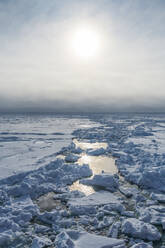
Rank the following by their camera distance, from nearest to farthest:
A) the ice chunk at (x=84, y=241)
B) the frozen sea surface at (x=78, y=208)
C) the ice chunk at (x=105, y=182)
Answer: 1. the ice chunk at (x=84, y=241)
2. the frozen sea surface at (x=78, y=208)
3. the ice chunk at (x=105, y=182)

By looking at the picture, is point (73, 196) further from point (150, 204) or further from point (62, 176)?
point (150, 204)

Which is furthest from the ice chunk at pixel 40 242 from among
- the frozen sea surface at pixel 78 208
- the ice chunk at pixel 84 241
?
the ice chunk at pixel 84 241

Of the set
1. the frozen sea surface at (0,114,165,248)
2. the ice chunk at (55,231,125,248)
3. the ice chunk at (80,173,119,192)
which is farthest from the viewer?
the ice chunk at (80,173,119,192)

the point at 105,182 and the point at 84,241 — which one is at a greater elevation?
the point at 105,182

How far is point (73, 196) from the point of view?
455 cm

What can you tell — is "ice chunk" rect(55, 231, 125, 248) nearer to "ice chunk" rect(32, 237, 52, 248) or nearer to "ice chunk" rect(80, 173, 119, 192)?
"ice chunk" rect(32, 237, 52, 248)

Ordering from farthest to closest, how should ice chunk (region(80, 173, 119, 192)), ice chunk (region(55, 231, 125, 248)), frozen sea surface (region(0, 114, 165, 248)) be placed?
ice chunk (region(80, 173, 119, 192)) < frozen sea surface (region(0, 114, 165, 248)) < ice chunk (region(55, 231, 125, 248))

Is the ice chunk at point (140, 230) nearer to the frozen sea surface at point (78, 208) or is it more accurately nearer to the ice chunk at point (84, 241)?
the frozen sea surface at point (78, 208)

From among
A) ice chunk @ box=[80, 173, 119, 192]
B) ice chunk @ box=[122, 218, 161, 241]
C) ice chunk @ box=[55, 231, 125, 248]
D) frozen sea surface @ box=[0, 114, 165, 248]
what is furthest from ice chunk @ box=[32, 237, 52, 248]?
ice chunk @ box=[80, 173, 119, 192]

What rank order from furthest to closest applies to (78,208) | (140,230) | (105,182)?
(105,182) → (78,208) → (140,230)

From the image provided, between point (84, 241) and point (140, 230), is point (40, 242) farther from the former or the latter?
point (140, 230)

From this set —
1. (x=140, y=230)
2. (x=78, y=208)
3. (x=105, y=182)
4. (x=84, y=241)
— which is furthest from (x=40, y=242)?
(x=105, y=182)

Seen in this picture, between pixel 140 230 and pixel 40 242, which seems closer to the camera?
pixel 40 242

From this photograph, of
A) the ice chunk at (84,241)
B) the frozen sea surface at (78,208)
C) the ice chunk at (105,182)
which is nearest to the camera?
the ice chunk at (84,241)
